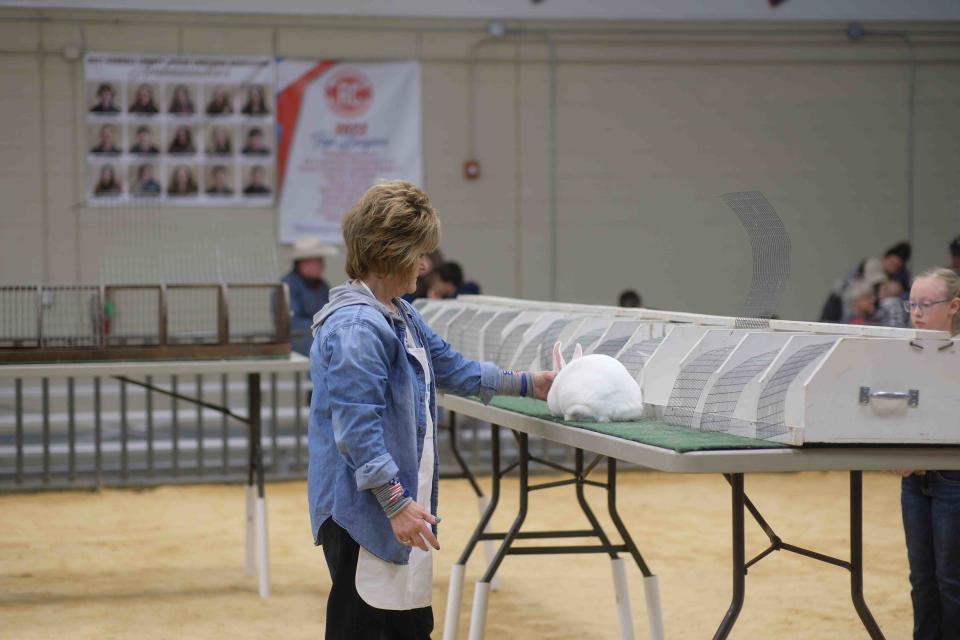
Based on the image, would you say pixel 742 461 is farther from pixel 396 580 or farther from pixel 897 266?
pixel 897 266

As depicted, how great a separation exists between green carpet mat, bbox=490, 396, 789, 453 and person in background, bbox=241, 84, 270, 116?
7204 mm

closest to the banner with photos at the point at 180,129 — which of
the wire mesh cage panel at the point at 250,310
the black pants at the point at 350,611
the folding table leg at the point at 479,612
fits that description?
the wire mesh cage panel at the point at 250,310

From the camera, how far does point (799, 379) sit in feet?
8.61

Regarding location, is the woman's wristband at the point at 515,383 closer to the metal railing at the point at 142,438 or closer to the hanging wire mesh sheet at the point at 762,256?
the hanging wire mesh sheet at the point at 762,256

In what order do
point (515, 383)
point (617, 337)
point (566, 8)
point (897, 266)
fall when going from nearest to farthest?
point (515, 383) → point (617, 337) → point (897, 266) → point (566, 8)

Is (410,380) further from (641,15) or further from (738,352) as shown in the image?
(641,15)

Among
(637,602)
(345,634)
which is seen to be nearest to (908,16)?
(637,602)

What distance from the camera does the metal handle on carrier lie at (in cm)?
260

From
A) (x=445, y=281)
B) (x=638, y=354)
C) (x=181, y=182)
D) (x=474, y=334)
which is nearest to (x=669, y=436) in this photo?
(x=638, y=354)

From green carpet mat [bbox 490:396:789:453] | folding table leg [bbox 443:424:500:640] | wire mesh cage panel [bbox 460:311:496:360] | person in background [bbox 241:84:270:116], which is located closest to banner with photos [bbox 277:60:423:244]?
person in background [bbox 241:84:270:116]

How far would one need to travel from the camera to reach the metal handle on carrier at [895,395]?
8.54 ft

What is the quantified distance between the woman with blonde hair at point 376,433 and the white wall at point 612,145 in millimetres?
7509

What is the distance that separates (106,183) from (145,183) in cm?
31

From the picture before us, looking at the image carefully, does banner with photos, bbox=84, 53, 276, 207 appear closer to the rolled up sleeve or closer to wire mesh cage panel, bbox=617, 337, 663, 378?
wire mesh cage panel, bbox=617, 337, 663, 378
